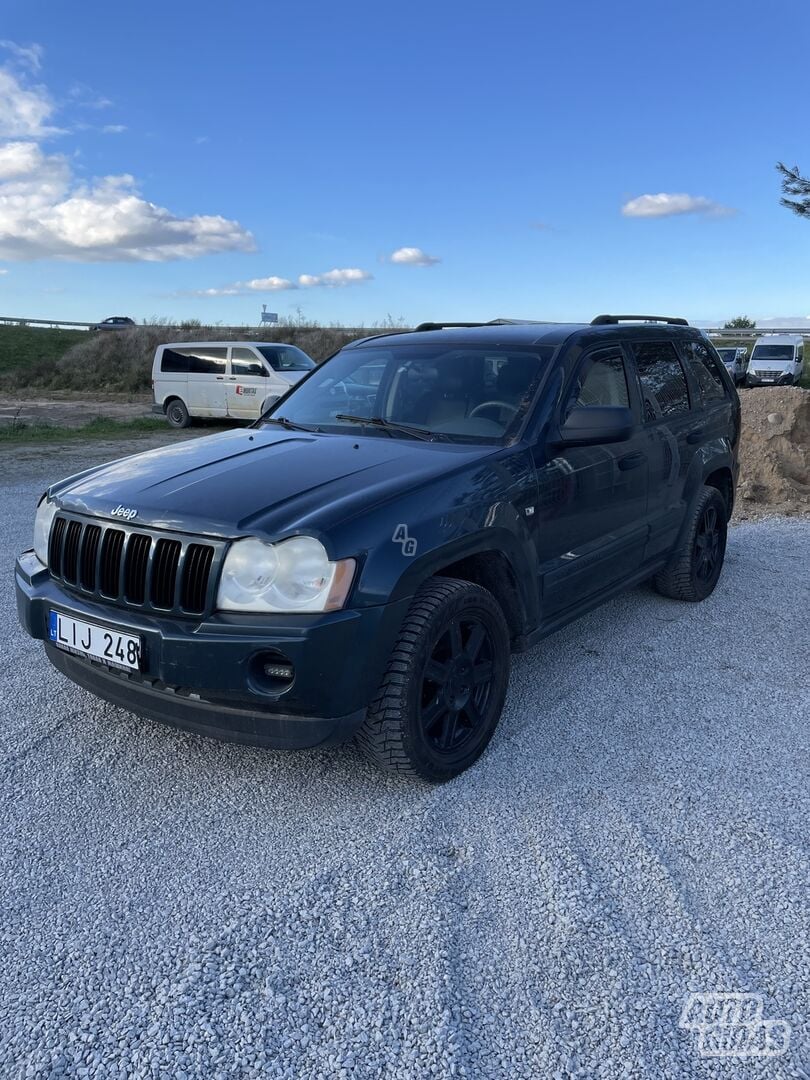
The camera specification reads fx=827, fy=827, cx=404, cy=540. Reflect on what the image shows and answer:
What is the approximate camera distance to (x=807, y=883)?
8.35ft

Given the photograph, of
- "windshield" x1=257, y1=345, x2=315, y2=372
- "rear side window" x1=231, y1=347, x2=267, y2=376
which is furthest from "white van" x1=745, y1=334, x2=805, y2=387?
"rear side window" x1=231, y1=347, x2=267, y2=376

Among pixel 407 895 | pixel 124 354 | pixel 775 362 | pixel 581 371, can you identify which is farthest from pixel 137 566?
pixel 124 354

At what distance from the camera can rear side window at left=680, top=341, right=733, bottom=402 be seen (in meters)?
5.24

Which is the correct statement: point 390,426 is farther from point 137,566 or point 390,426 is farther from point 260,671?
point 260,671

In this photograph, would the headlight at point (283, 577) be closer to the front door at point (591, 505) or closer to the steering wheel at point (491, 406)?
the front door at point (591, 505)

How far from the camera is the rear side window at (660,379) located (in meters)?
4.57

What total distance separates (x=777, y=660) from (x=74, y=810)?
3500 mm

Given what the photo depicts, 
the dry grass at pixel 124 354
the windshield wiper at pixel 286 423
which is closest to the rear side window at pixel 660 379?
the windshield wiper at pixel 286 423

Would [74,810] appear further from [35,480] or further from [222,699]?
[35,480]

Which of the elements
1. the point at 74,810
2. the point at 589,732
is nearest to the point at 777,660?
the point at 589,732

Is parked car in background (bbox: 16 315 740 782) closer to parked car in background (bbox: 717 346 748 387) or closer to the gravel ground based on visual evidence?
the gravel ground

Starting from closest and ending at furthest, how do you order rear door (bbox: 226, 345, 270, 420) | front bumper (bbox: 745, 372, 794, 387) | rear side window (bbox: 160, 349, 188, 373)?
1. rear door (bbox: 226, 345, 270, 420)
2. rear side window (bbox: 160, 349, 188, 373)
3. front bumper (bbox: 745, 372, 794, 387)

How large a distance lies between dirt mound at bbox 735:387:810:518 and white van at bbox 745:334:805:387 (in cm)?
2017

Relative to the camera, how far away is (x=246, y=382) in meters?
17.3
